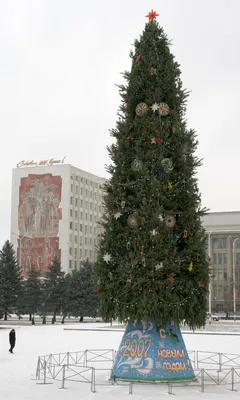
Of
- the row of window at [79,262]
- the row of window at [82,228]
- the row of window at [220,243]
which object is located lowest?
the row of window at [79,262]

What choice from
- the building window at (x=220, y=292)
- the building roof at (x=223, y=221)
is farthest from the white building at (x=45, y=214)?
the building window at (x=220, y=292)

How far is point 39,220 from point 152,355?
325 feet

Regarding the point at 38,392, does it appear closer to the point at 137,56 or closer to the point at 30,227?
the point at 137,56

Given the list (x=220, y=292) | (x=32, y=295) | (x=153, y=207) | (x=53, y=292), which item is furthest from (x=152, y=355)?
(x=220, y=292)

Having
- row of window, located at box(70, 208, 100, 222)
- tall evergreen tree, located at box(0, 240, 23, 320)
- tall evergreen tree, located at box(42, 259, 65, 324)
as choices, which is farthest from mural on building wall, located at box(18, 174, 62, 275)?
tall evergreen tree, located at box(0, 240, 23, 320)

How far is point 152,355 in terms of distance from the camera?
1838 cm

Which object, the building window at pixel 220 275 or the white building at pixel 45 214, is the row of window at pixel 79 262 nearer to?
the white building at pixel 45 214

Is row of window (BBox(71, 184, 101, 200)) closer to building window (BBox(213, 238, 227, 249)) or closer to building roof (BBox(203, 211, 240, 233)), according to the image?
building roof (BBox(203, 211, 240, 233))

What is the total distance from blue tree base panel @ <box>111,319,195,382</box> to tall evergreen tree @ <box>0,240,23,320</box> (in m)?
50.9

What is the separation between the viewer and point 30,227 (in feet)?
381

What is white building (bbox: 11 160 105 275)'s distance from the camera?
116 metres

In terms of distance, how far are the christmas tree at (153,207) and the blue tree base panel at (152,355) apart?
1.03ft

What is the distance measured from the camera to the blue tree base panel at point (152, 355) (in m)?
18.3

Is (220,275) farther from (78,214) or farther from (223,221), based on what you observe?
(78,214)
